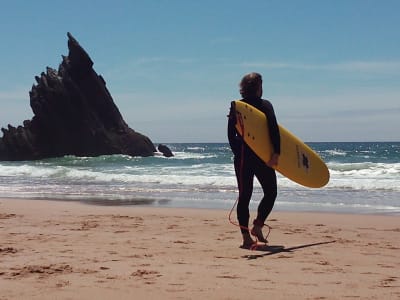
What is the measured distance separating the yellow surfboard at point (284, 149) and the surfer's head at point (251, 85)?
110 mm

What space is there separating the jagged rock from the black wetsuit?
3684 cm

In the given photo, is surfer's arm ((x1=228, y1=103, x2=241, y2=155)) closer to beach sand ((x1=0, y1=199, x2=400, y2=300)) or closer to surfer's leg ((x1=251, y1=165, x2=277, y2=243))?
surfer's leg ((x1=251, y1=165, x2=277, y2=243))

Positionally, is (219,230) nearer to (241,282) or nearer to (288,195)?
(241,282)

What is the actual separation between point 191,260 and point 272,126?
148cm

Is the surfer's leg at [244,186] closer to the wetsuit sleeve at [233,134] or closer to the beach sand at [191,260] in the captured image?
the wetsuit sleeve at [233,134]

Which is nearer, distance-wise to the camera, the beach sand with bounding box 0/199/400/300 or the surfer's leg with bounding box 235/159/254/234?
the beach sand with bounding box 0/199/400/300

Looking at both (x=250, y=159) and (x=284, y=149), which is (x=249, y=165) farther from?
(x=284, y=149)

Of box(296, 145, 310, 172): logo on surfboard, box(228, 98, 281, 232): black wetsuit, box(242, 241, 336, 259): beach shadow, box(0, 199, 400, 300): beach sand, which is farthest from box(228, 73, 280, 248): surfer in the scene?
box(296, 145, 310, 172): logo on surfboard

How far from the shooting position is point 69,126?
42.8m

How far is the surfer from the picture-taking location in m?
5.18

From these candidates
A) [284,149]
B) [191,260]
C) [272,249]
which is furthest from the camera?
[284,149]

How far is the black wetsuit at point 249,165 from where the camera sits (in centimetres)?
519

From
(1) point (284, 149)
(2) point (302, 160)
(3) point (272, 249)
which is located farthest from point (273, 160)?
(2) point (302, 160)

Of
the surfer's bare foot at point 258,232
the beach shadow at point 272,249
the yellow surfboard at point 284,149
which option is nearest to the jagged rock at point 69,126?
the yellow surfboard at point 284,149
